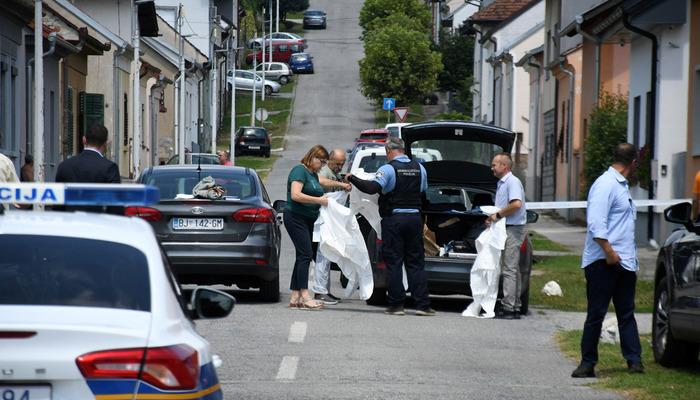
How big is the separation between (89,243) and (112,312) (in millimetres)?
424

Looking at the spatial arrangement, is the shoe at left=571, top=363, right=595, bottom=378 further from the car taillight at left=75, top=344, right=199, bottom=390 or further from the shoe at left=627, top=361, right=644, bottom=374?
the car taillight at left=75, top=344, right=199, bottom=390

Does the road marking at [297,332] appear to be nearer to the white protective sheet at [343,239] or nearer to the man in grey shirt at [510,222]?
the white protective sheet at [343,239]

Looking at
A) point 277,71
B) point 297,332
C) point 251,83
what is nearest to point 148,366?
point 297,332

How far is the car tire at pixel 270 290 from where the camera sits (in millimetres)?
15859

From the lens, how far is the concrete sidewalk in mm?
22300

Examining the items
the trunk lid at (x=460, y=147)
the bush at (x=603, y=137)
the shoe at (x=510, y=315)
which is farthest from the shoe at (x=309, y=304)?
the bush at (x=603, y=137)

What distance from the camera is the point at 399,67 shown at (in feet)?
249

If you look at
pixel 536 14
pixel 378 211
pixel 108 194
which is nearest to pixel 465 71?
pixel 536 14

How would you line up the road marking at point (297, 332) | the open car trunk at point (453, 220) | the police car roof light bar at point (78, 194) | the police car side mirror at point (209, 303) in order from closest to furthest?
the police car roof light bar at point (78, 194)
the police car side mirror at point (209, 303)
the road marking at point (297, 332)
the open car trunk at point (453, 220)

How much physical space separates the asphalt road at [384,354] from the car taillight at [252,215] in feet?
3.14

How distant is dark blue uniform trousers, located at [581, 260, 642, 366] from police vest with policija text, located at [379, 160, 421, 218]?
13.6 feet

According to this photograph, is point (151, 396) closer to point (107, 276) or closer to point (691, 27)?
point (107, 276)

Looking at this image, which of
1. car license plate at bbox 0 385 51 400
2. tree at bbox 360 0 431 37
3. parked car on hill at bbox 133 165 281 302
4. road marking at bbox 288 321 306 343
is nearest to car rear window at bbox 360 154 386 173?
parked car on hill at bbox 133 165 281 302

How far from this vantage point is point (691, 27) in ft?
79.0
